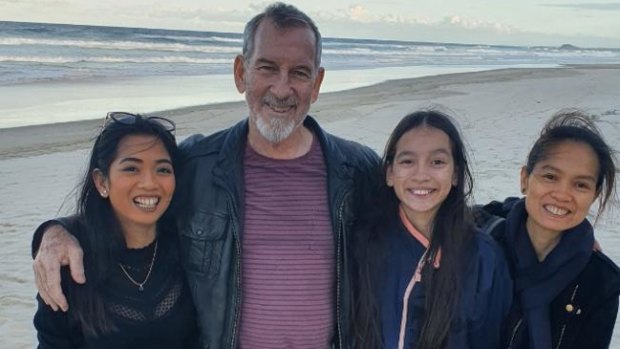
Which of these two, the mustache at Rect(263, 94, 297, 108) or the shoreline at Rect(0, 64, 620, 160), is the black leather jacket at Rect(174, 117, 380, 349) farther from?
the shoreline at Rect(0, 64, 620, 160)

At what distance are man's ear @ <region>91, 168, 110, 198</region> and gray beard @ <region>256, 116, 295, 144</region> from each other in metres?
0.73

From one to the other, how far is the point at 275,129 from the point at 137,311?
3.29 ft

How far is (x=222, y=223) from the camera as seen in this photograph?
2820mm

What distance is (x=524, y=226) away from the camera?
2803 millimetres

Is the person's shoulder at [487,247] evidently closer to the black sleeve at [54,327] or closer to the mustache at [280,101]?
the mustache at [280,101]

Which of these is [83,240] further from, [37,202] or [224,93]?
[224,93]

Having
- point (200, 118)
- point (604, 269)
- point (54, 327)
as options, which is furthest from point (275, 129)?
point (200, 118)

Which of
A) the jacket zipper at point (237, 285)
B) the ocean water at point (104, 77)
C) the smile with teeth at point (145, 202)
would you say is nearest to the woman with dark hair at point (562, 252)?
the jacket zipper at point (237, 285)

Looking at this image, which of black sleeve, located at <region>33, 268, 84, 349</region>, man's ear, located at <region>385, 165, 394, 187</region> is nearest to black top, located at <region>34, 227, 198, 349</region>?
black sleeve, located at <region>33, 268, 84, 349</region>

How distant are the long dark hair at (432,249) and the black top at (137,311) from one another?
803mm

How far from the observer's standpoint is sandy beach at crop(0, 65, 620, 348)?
5957 millimetres

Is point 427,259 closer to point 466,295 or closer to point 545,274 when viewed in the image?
point 466,295

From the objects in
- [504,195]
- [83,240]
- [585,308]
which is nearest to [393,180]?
[585,308]

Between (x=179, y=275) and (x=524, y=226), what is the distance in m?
1.56
